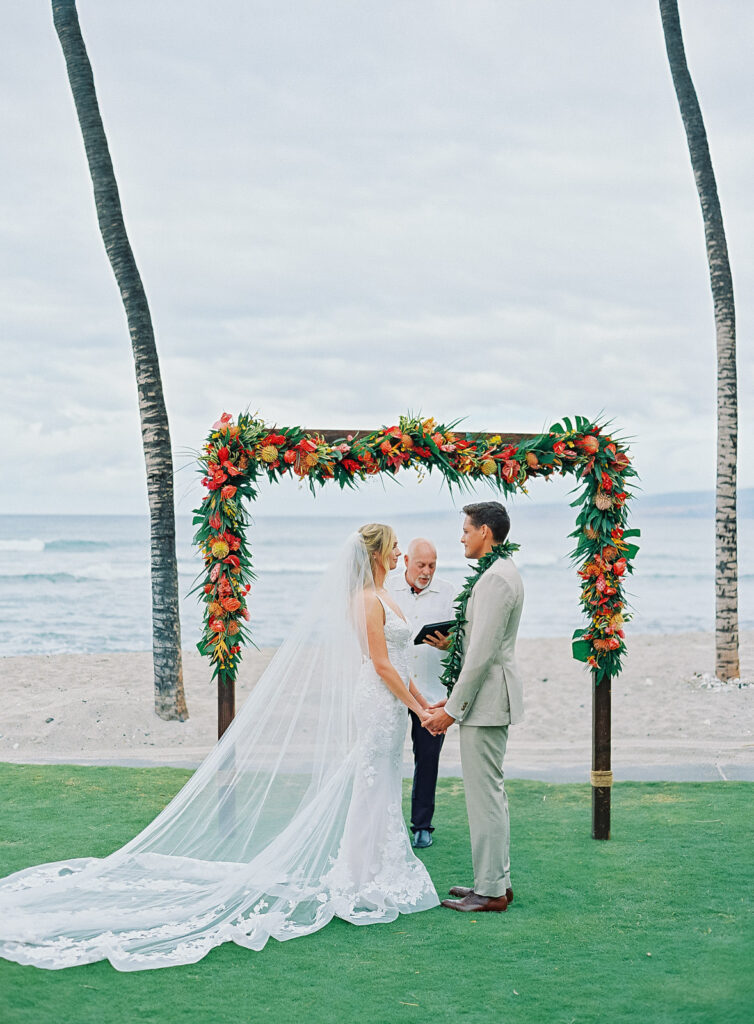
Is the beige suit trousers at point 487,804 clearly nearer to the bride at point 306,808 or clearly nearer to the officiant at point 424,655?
the bride at point 306,808

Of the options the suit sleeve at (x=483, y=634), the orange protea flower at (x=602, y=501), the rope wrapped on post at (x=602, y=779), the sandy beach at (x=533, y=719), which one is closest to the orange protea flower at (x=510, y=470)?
the orange protea flower at (x=602, y=501)

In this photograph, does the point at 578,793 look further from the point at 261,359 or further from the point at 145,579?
the point at 261,359

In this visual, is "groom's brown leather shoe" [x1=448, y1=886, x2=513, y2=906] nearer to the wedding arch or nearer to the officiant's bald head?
the wedding arch

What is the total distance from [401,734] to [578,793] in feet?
8.43

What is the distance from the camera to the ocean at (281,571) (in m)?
27.5

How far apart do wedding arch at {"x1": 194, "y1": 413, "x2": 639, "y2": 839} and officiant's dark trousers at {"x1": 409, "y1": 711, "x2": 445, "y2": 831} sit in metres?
1.05

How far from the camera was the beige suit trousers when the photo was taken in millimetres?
4996

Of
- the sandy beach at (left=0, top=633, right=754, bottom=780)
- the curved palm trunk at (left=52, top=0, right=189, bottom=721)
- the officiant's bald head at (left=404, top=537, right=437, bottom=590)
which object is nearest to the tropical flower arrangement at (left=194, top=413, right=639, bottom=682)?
the officiant's bald head at (left=404, top=537, right=437, bottom=590)

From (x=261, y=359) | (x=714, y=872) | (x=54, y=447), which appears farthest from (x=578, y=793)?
(x=54, y=447)

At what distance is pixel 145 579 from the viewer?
37688mm

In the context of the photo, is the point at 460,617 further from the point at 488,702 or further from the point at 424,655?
the point at 424,655

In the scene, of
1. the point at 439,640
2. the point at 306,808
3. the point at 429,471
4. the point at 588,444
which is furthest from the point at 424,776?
the point at 588,444

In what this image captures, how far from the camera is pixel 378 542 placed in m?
5.28

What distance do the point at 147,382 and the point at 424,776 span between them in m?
5.43
